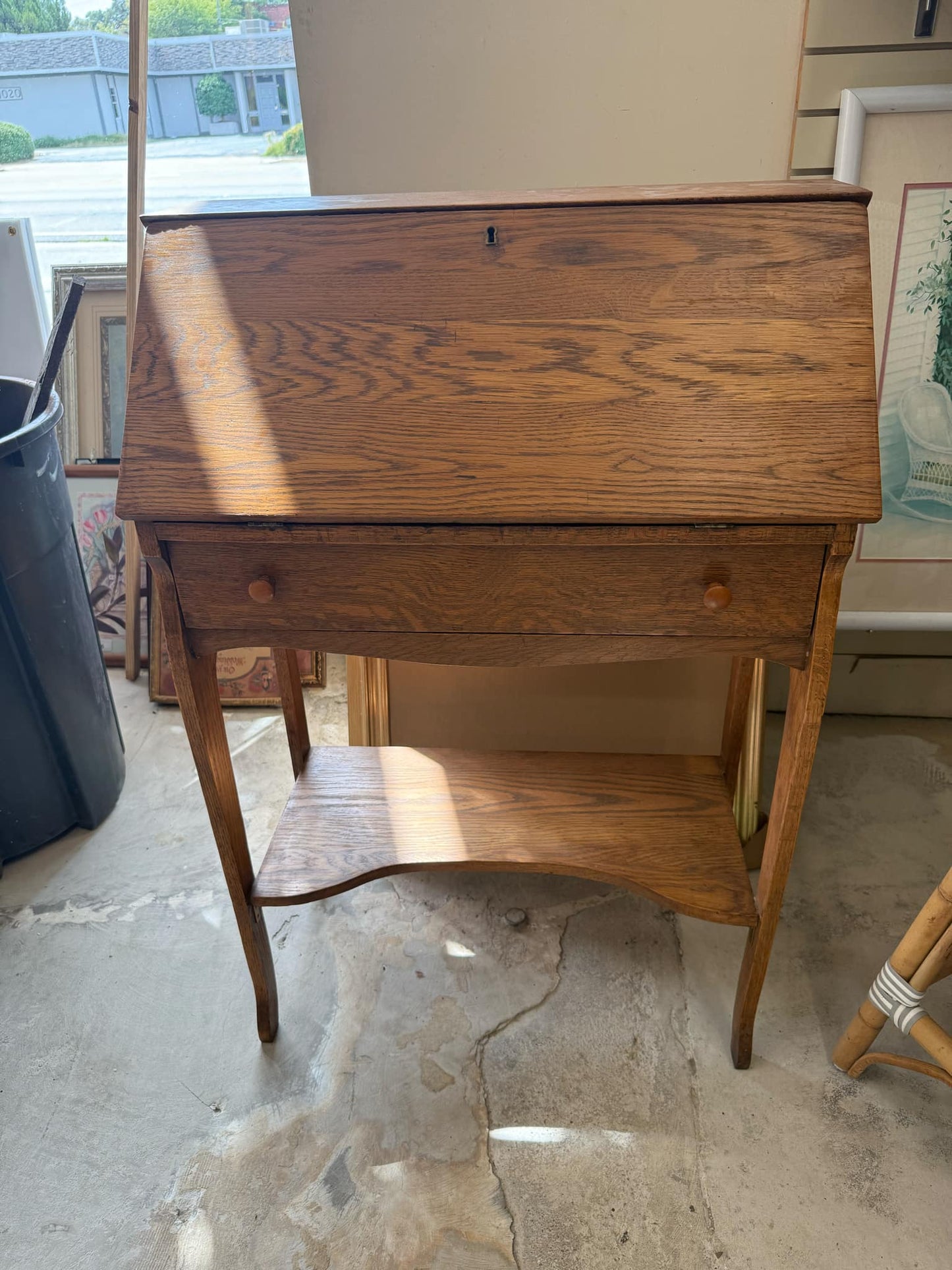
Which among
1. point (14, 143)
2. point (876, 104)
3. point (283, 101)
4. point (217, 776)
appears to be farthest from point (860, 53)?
point (14, 143)

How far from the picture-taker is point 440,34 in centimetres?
168

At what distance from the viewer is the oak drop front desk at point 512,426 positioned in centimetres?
118

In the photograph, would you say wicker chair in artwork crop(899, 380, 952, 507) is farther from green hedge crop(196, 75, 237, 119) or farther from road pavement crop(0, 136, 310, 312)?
green hedge crop(196, 75, 237, 119)

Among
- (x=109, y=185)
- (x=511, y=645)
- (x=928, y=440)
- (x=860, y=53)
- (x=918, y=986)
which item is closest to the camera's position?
(x=511, y=645)

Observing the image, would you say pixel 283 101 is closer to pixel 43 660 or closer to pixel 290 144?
pixel 290 144

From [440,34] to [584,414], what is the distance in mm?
997

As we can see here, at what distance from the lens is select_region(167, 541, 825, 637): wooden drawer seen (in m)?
1.22

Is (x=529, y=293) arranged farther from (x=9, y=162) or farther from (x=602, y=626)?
(x=9, y=162)

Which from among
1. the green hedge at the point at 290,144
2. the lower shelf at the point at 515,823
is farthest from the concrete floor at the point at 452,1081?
the green hedge at the point at 290,144

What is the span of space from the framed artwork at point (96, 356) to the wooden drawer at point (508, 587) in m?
1.78

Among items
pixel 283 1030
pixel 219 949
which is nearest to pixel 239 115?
pixel 219 949

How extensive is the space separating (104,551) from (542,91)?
1.93 meters

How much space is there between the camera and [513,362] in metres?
1.23

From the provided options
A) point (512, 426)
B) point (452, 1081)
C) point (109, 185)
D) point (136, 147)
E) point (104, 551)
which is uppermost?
point (136, 147)
